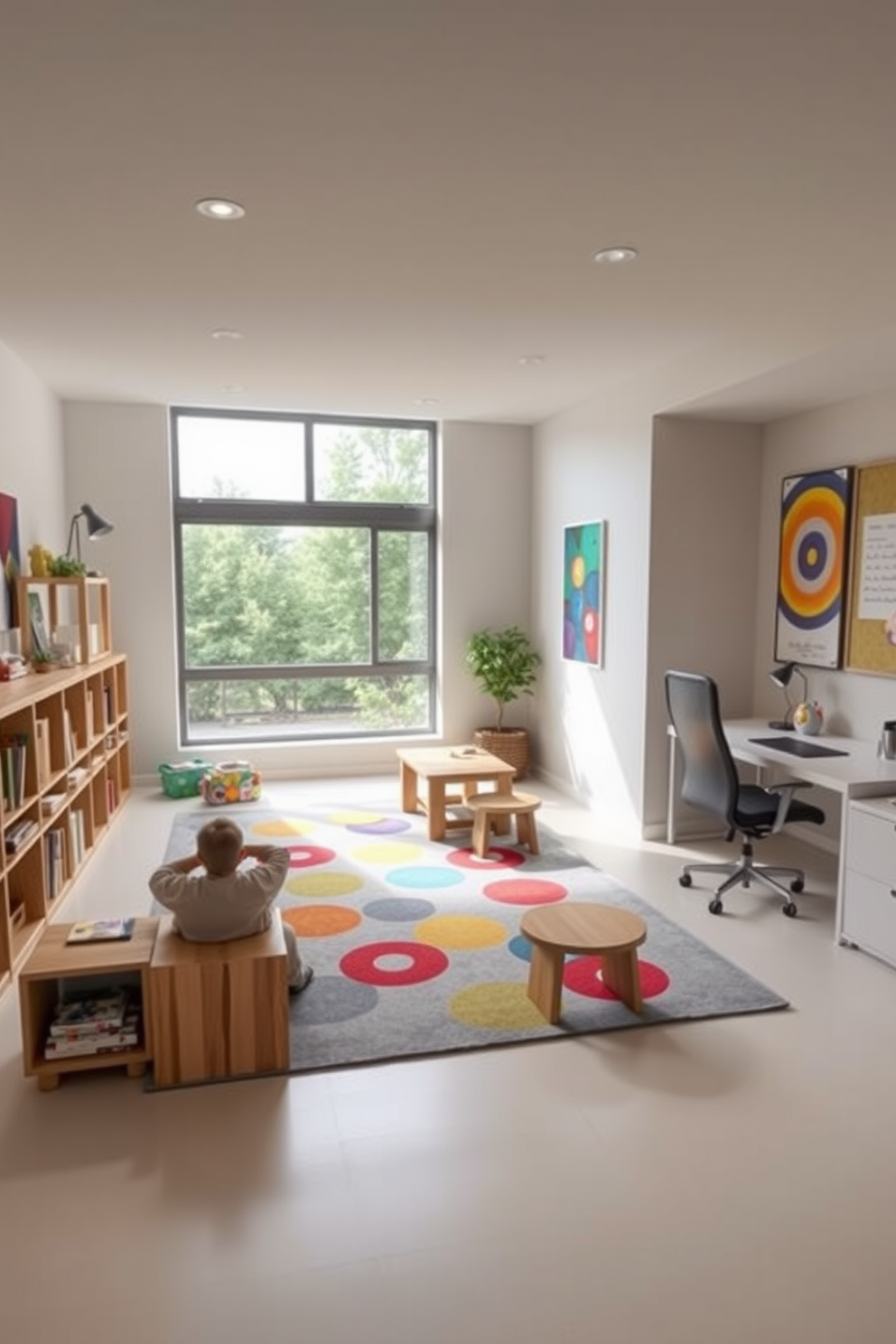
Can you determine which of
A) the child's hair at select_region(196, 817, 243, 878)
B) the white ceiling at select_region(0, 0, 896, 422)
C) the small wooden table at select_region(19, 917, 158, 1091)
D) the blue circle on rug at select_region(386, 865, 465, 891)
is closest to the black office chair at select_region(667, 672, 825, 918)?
the blue circle on rug at select_region(386, 865, 465, 891)

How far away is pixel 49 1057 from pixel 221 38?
2630mm

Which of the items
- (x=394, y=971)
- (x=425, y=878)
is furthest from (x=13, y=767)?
(x=425, y=878)

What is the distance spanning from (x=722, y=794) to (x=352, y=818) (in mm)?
2336

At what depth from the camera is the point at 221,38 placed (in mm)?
1803

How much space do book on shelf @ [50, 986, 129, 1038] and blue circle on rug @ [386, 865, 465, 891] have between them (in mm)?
1665

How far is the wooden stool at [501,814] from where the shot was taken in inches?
178

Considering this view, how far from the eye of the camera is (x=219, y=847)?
97.2 inches

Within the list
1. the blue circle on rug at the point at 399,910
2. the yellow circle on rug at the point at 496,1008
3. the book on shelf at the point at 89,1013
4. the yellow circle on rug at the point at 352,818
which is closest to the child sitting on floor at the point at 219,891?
the book on shelf at the point at 89,1013

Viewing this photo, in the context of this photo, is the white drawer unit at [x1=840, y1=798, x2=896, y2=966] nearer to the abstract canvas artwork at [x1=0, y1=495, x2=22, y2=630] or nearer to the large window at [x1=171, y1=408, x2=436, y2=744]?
the large window at [x1=171, y1=408, x2=436, y2=744]

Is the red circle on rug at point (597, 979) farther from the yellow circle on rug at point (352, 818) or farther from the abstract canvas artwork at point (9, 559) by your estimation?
the abstract canvas artwork at point (9, 559)

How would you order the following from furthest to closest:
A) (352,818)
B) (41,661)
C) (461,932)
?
(352,818) → (41,661) → (461,932)

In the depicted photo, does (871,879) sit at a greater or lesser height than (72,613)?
lesser

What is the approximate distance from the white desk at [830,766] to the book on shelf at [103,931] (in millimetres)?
2690

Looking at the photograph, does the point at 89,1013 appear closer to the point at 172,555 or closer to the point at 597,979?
the point at 597,979
